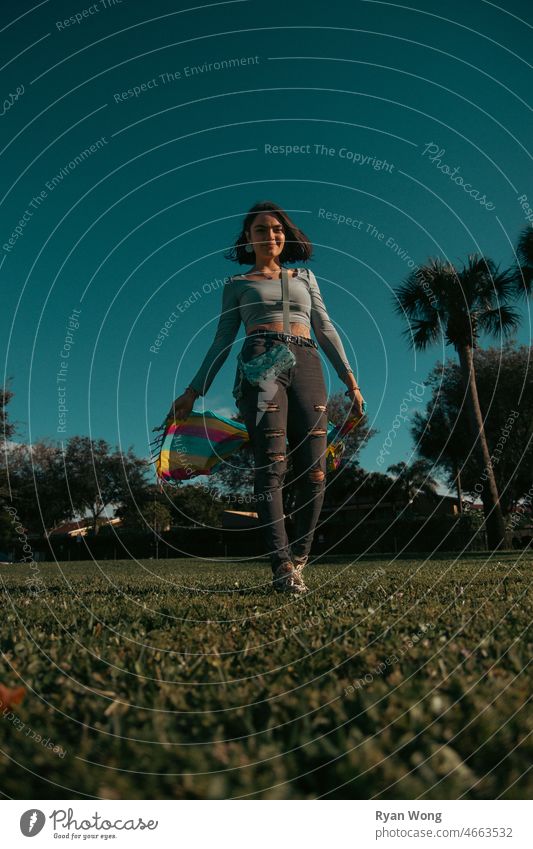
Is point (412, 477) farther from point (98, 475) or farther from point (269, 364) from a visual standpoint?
point (269, 364)

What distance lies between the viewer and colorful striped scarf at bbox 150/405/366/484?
6.88 meters

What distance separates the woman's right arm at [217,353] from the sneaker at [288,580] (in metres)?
1.70

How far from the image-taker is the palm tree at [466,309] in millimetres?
24625

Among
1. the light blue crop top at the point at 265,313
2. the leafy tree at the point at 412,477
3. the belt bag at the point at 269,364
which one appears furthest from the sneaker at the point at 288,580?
the leafy tree at the point at 412,477

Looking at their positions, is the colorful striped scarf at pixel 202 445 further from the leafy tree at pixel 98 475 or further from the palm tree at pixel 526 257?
the leafy tree at pixel 98 475

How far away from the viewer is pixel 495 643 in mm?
2623

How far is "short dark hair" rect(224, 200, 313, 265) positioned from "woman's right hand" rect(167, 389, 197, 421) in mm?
1482

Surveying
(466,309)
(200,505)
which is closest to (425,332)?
(466,309)

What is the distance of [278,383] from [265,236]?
1501mm
